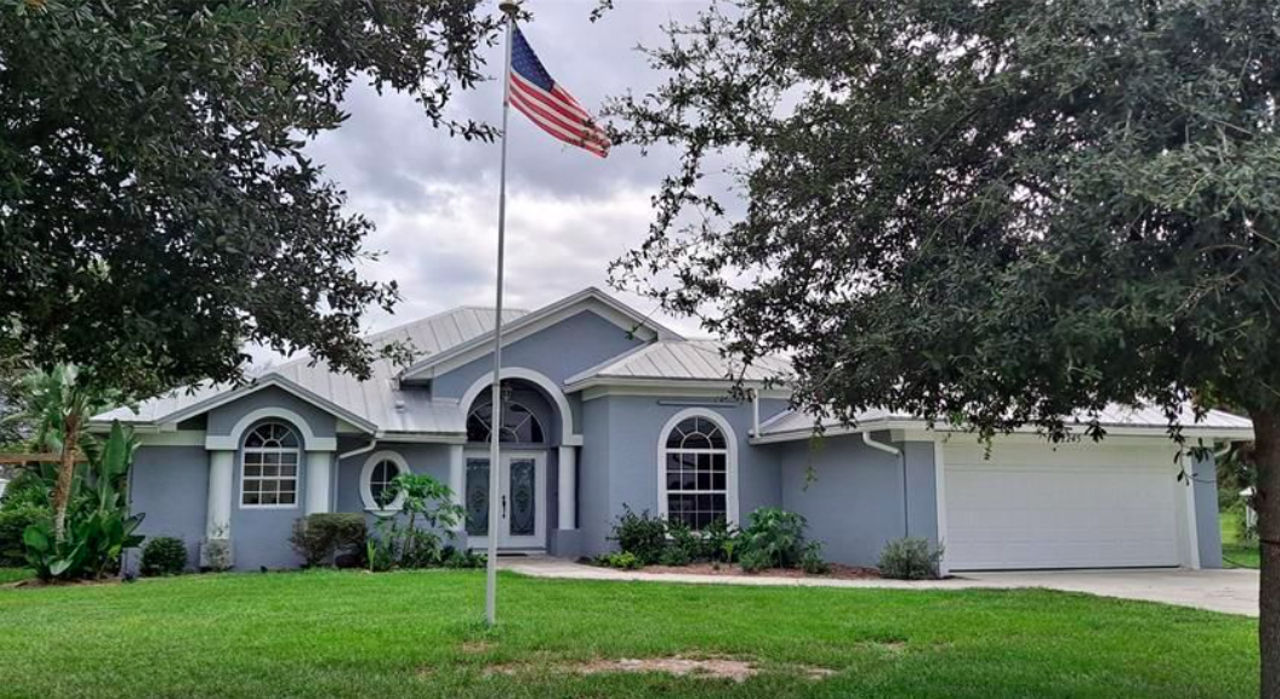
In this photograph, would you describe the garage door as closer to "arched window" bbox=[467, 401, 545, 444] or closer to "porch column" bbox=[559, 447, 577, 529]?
"porch column" bbox=[559, 447, 577, 529]

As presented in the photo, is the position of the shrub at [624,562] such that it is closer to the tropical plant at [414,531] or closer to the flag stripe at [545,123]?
the tropical plant at [414,531]

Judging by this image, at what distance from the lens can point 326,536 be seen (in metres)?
17.8

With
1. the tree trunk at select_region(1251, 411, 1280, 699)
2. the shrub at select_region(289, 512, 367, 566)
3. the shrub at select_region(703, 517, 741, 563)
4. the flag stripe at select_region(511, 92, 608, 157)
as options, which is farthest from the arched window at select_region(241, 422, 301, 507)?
the tree trunk at select_region(1251, 411, 1280, 699)

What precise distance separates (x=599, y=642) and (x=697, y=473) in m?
10.6

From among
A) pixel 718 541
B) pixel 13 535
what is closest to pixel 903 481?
pixel 718 541

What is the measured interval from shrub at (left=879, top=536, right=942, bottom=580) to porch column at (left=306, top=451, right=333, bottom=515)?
1001 centimetres

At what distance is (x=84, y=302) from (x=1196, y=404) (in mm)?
6380

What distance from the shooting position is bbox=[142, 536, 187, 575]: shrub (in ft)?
56.6

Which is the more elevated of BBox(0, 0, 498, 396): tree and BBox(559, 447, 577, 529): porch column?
BBox(0, 0, 498, 396): tree

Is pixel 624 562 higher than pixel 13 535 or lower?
lower

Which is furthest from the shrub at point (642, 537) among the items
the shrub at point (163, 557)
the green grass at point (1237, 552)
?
the green grass at point (1237, 552)

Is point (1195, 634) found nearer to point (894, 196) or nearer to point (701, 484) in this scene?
point (894, 196)

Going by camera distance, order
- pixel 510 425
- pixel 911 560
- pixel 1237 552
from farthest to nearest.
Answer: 1. pixel 1237 552
2. pixel 510 425
3. pixel 911 560

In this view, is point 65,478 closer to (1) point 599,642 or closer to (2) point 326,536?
(2) point 326,536
